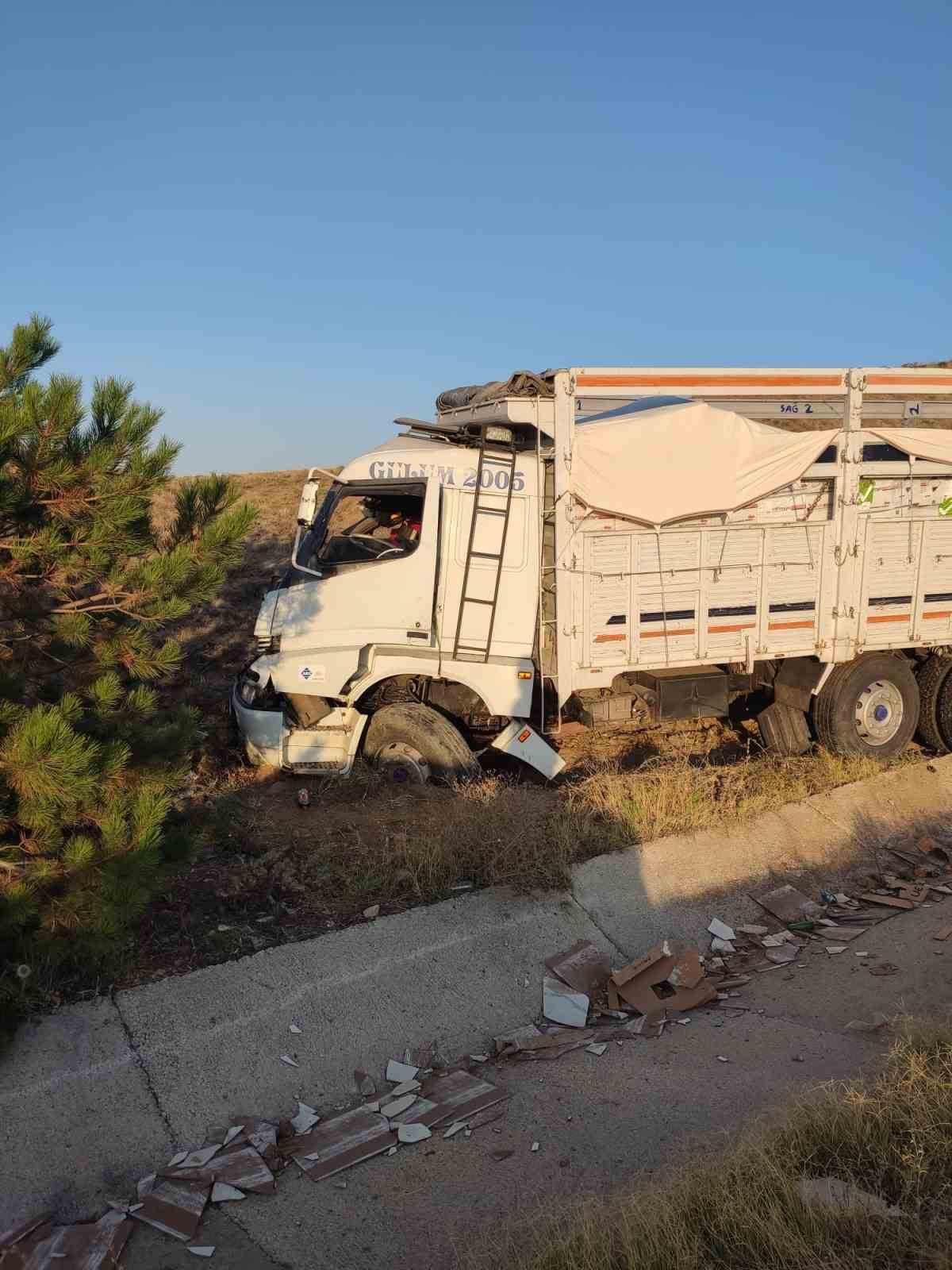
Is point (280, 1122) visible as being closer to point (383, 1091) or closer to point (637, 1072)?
point (383, 1091)

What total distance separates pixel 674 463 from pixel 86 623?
5019 millimetres

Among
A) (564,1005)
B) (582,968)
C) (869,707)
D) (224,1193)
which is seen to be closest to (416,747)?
(582,968)

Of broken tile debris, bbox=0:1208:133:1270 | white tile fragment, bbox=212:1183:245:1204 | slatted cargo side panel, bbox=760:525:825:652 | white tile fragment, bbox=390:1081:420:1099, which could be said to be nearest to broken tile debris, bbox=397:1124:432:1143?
white tile fragment, bbox=390:1081:420:1099

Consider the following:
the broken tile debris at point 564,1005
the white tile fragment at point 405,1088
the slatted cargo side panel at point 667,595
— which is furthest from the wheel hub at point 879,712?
the white tile fragment at point 405,1088

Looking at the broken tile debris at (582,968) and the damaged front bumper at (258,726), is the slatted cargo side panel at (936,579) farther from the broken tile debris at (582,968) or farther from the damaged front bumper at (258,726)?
the damaged front bumper at (258,726)

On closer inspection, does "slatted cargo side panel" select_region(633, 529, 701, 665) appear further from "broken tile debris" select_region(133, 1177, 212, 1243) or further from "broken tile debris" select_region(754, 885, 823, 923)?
"broken tile debris" select_region(133, 1177, 212, 1243)

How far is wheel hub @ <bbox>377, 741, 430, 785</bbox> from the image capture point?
8.52 meters

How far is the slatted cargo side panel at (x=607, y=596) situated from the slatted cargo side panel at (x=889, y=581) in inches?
88.7

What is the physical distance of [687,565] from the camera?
879 cm

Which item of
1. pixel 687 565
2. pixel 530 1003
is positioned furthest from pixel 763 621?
pixel 530 1003

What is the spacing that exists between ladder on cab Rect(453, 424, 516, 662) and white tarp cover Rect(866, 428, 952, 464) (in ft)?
10.6

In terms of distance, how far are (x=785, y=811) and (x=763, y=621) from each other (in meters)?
1.68

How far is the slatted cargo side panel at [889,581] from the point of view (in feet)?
30.6

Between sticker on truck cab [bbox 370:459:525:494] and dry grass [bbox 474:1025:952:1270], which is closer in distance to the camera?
dry grass [bbox 474:1025:952:1270]
